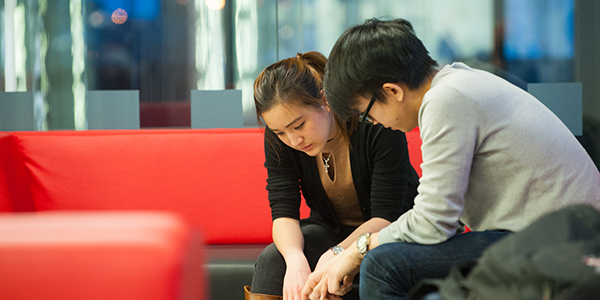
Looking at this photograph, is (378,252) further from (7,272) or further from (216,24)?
(216,24)

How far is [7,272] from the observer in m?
0.49

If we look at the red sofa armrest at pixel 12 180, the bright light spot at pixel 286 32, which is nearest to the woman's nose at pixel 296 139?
the red sofa armrest at pixel 12 180

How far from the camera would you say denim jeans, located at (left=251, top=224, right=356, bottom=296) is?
1.37 m

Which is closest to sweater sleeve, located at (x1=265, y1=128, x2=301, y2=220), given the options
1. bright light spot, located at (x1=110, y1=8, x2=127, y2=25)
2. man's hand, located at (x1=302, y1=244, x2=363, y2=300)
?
man's hand, located at (x1=302, y1=244, x2=363, y2=300)

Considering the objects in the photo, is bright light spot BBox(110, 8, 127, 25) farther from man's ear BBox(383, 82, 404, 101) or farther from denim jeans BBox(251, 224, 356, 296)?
man's ear BBox(383, 82, 404, 101)

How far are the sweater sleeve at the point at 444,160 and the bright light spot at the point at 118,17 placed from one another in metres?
2.61

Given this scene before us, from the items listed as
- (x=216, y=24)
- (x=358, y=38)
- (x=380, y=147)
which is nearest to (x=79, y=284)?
(x=358, y=38)

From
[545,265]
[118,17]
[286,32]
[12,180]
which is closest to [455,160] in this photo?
[545,265]

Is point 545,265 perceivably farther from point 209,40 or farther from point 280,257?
point 209,40

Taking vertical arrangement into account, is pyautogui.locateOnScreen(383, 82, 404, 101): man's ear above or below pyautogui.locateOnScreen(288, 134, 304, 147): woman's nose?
above

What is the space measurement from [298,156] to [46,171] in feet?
3.42

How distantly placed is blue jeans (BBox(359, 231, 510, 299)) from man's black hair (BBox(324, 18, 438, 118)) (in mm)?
314

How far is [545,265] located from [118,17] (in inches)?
119

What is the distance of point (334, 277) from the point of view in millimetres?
1172
